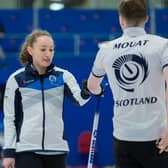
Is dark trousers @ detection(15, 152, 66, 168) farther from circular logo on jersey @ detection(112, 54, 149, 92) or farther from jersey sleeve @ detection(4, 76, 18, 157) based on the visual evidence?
circular logo on jersey @ detection(112, 54, 149, 92)

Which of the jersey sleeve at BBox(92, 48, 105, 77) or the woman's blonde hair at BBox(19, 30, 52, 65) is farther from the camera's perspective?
the woman's blonde hair at BBox(19, 30, 52, 65)

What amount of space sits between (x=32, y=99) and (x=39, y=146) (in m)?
0.32

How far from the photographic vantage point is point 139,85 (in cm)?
340

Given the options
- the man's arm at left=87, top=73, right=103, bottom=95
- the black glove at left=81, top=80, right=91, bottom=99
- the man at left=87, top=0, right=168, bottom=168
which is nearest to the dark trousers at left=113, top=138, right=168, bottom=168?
the man at left=87, top=0, right=168, bottom=168

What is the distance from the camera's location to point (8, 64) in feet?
28.1

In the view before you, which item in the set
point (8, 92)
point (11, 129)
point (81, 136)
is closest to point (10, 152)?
point (11, 129)

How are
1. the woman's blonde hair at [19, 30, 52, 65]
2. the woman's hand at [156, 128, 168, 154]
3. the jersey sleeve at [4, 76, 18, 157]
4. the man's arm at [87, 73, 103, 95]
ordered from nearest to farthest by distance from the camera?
1. the woman's hand at [156, 128, 168, 154]
2. the man's arm at [87, 73, 103, 95]
3. the jersey sleeve at [4, 76, 18, 157]
4. the woman's blonde hair at [19, 30, 52, 65]

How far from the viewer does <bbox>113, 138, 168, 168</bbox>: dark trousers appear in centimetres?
340

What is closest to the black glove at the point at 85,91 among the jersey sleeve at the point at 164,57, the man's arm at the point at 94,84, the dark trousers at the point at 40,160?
the man's arm at the point at 94,84

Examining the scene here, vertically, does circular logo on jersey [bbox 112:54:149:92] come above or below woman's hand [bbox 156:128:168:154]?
above

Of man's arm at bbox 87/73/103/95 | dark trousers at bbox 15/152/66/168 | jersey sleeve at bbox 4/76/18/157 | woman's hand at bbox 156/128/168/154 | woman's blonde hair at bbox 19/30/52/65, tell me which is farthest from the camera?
woman's blonde hair at bbox 19/30/52/65

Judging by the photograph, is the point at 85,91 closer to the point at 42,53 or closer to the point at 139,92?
the point at 42,53

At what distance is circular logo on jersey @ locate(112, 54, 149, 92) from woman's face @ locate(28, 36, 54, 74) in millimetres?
818

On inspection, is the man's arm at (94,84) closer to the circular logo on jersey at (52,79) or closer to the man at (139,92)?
the man at (139,92)
